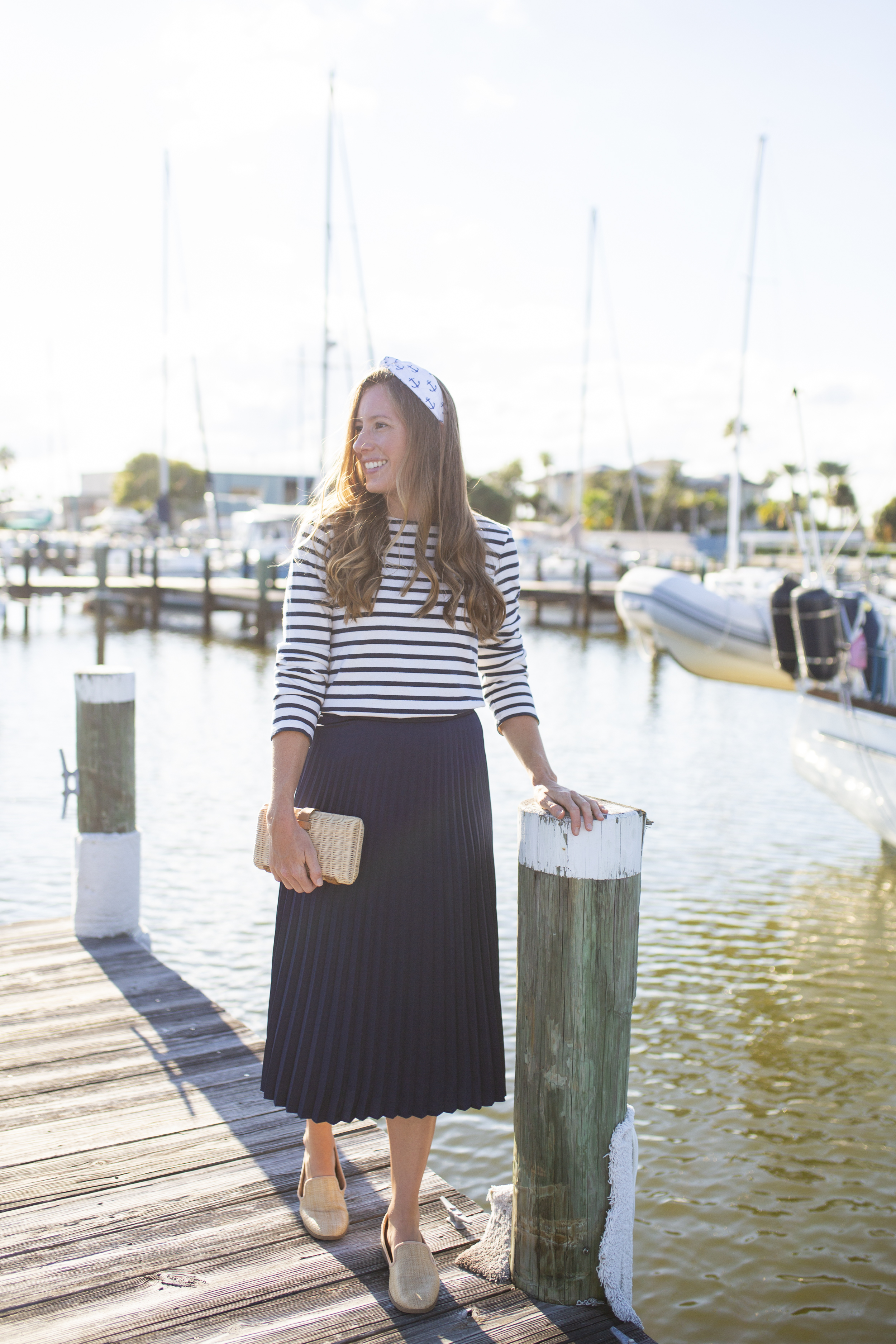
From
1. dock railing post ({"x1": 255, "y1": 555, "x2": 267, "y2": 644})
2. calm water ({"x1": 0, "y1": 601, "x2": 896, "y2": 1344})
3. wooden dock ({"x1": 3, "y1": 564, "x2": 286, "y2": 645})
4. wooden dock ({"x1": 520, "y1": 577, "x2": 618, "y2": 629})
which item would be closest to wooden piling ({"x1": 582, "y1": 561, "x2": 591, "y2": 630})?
wooden dock ({"x1": 520, "y1": 577, "x2": 618, "y2": 629})

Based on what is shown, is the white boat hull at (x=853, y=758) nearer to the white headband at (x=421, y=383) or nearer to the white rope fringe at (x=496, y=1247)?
the white rope fringe at (x=496, y=1247)

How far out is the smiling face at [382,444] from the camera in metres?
2.35

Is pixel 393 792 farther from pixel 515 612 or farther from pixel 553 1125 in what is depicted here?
pixel 553 1125

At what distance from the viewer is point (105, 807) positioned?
4.61 m

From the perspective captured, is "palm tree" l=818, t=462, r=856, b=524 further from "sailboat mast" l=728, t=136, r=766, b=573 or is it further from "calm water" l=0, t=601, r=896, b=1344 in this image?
"calm water" l=0, t=601, r=896, b=1344

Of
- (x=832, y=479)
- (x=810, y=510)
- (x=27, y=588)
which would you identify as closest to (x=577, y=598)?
(x=27, y=588)

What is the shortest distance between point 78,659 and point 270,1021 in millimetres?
22285

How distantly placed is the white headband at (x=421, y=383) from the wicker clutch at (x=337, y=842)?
34.2 inches

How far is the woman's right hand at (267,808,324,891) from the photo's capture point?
2242 millimetres

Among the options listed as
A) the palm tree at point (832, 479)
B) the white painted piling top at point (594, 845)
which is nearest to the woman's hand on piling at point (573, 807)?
the white painted piling top at point (594, 845)

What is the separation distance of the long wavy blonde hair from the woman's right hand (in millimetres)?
432

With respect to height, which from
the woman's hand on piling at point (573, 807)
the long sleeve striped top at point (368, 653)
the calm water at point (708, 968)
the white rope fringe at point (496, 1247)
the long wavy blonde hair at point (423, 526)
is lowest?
the calm water at point (708, 968)

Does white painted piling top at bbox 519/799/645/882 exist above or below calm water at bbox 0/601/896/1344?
above

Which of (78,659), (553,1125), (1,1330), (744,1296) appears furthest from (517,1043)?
(78,659)
